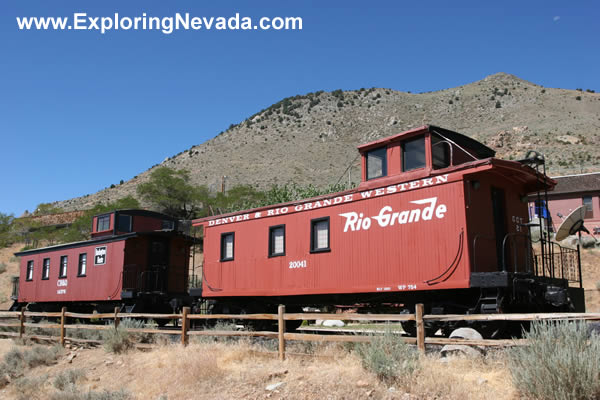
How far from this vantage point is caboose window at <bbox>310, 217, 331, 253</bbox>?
13062 millimetres

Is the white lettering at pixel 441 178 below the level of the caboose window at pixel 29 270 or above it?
above

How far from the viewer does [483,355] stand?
8539mm

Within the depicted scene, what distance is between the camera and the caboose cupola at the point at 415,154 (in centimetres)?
1194

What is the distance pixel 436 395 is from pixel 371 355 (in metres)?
1.24

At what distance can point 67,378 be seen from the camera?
1085cm

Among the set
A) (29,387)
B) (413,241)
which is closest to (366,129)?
(413,241)

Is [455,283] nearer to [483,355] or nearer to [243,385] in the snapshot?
[483,355]

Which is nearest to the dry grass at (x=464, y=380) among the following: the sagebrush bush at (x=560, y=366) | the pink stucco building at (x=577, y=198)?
the sagebrush bush at (x=560, y=366)

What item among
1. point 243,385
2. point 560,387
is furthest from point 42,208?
point 560,387

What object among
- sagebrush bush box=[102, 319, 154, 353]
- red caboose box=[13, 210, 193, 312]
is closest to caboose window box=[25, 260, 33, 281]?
red caboose box=[13, 210, 193, 312]

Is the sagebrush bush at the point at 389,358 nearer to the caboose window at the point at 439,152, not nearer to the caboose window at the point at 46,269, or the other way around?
the caboose window at the point at 439,152

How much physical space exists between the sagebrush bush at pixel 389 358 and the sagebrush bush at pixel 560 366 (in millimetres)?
1367

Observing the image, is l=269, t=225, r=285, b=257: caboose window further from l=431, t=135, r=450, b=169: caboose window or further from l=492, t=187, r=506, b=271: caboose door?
l=492, t=187, r=506, b=271: caboose door

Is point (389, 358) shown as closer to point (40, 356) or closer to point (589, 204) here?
point (40, 356)
